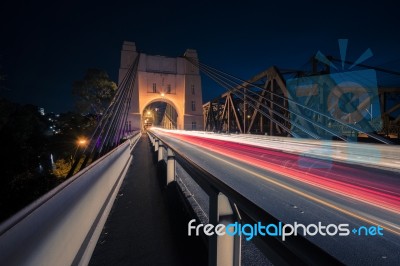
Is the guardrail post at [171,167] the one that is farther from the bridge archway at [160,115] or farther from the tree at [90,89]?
the bridge archway at [160,115]

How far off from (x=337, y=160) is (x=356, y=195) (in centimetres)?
227

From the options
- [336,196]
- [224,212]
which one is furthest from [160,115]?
[224,212]

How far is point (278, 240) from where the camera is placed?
1389mm

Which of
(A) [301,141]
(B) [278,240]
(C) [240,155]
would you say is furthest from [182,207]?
(C) [240,155]

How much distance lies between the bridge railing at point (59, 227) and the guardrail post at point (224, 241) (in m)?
1.42

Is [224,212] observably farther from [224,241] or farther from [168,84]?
[168,84]

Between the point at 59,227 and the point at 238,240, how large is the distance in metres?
1.67

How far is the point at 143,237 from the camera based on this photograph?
346 centimetres

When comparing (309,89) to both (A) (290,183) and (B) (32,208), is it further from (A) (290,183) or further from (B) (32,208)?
(B) (32,208)

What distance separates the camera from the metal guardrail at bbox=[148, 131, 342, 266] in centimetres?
120

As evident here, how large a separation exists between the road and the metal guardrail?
1.97 metres

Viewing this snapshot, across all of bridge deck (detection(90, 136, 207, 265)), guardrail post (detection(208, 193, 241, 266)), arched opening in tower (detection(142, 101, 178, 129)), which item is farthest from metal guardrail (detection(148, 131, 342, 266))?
arched opening in tower (detection(142, 101, 178, 129))

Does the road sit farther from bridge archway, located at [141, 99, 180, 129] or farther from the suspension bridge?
bridge archway, located at [141, 99, 180, 129]

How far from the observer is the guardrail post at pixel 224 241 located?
223 centimetres
